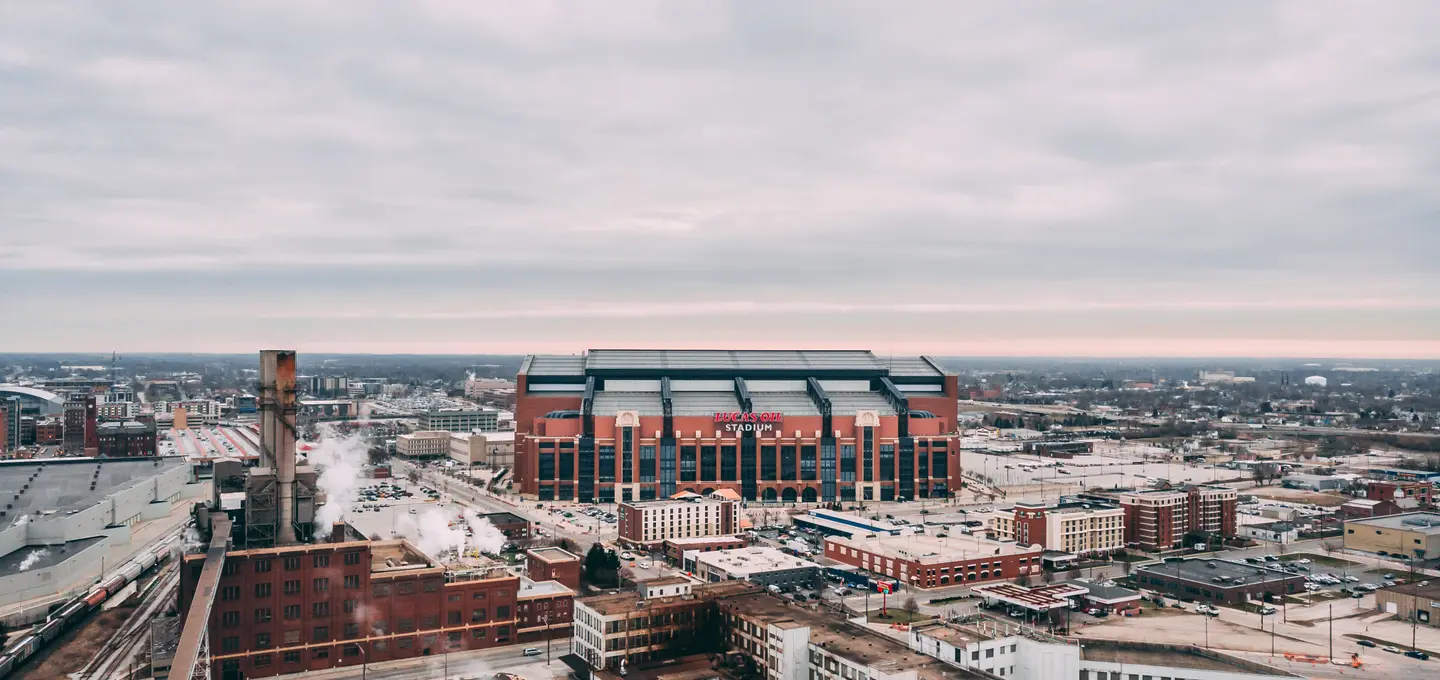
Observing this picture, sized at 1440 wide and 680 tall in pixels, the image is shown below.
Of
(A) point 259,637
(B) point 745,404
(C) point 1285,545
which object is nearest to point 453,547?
(A) point 259,637

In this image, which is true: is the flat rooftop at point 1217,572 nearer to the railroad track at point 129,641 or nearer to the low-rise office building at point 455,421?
the railroad track at point 129,641

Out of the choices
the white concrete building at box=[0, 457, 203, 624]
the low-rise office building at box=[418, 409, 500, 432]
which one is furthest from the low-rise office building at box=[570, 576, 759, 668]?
the low-rise office building at box=[418, 409, 500, 432]

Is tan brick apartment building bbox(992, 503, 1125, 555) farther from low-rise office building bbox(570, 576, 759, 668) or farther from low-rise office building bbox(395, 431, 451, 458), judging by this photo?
low-rise office building bbox(395, 431, 451, 458)

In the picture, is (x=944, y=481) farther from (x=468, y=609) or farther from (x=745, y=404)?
(x=468, y=609)

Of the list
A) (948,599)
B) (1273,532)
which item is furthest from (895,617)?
(1273,532)

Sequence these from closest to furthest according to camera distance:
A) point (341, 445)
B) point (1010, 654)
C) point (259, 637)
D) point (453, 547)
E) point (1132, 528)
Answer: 1. point (1010, 654)
2. point (259, 637)
3. point (453, 547)
4. point (1132, 528)
5. point (341, 445)

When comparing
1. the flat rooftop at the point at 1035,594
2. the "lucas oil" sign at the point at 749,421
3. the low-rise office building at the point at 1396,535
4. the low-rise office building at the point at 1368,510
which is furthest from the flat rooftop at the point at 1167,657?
the "lucas oil" sign at the point at 749,421

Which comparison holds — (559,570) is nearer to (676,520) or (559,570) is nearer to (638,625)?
(638,625)
